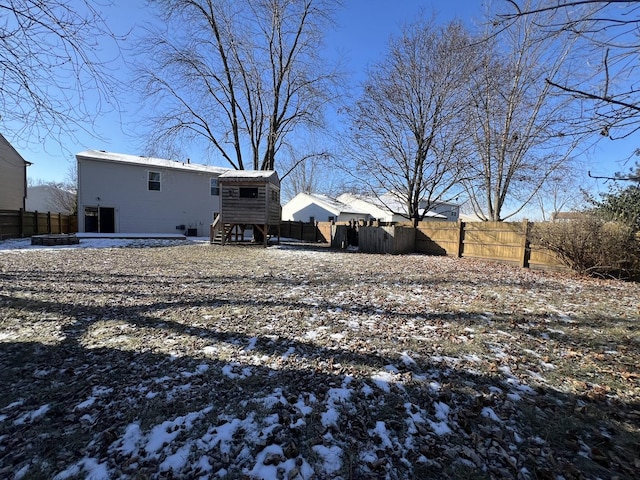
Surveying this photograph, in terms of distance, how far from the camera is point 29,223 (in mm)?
17141

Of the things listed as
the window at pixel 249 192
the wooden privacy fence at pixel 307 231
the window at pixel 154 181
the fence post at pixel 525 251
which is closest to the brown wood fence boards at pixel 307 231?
the wooden privacy fence at pixel 307 231

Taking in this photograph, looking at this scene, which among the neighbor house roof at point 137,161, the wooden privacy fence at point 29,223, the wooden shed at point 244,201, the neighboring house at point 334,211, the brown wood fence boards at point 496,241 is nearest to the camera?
the brown wood fence boards at point 496,241

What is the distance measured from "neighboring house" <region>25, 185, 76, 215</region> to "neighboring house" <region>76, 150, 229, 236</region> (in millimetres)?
23136

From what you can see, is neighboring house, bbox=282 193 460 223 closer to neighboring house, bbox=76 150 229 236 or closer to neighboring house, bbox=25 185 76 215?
neighboring house, bbox=76 150 229 236

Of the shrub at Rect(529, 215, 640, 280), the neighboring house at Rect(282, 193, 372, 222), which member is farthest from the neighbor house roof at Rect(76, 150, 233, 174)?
the shrub at Rect(529, 215, 640, 280)

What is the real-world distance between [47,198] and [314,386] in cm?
5204

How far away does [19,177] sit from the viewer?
21.2 m

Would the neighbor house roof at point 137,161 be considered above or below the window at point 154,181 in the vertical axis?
above

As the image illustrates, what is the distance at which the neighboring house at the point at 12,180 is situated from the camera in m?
19.0

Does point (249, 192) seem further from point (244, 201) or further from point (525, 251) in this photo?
point (525, 251)

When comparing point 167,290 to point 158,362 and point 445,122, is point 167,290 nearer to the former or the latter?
point 158,362

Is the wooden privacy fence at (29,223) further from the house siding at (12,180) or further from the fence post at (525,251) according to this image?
the fence post at (525,251)

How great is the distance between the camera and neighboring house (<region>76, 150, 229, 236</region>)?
1838cm

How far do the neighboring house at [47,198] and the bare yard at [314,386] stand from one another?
131ft
